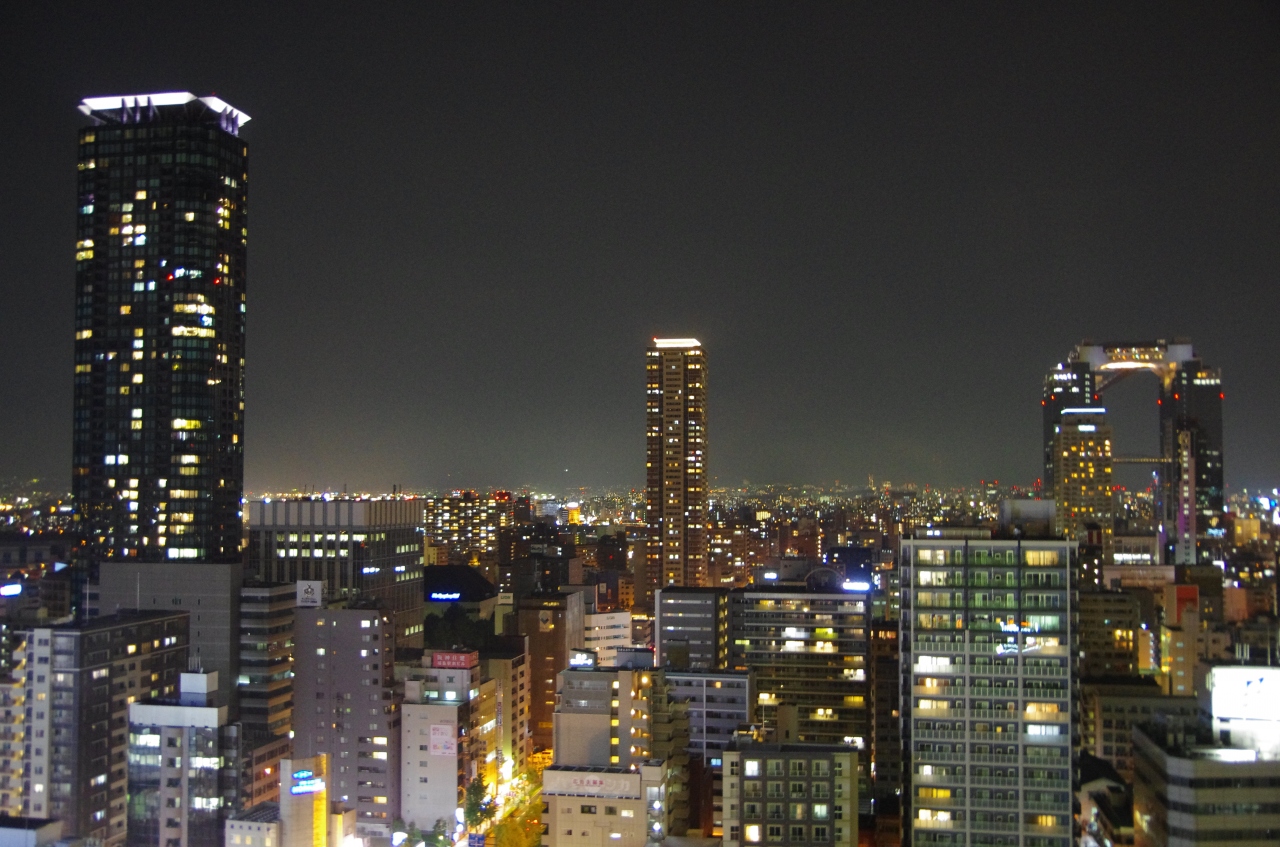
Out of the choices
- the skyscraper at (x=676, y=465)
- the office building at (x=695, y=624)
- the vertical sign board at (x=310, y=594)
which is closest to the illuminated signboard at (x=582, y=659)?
the vertical sign board at (x=310, y=594)

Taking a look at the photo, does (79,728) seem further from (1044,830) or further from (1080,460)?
(1080,460)

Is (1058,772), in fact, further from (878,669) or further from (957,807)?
(878,669)

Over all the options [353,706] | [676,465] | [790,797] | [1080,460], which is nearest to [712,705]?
[353,706]

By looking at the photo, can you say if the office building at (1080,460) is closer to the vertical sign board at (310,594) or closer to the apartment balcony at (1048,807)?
the vertical sign board at (310,594)

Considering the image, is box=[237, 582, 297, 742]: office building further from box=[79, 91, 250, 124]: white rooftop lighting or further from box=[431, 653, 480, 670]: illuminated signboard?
box=[79, 91, 250, 124]: white rooftop lighting

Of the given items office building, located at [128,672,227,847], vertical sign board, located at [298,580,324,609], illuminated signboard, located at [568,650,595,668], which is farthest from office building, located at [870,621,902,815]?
vertical sign board, located at [298,580,324,609]

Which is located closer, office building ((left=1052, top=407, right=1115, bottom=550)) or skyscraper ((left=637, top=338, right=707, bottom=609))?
office building ((left=1052, top=407, right=1115, bottom=550))

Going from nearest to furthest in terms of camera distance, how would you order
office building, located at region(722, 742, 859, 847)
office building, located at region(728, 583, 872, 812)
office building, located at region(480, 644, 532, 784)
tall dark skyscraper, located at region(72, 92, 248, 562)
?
office building, located at region(722, 742, 859, 847), office building, located at region(480, 644, 532, 784), office building, located at region(728, 583, 872, 812), tall dark skyscraper, located at region(72, 92, 248, 562)
